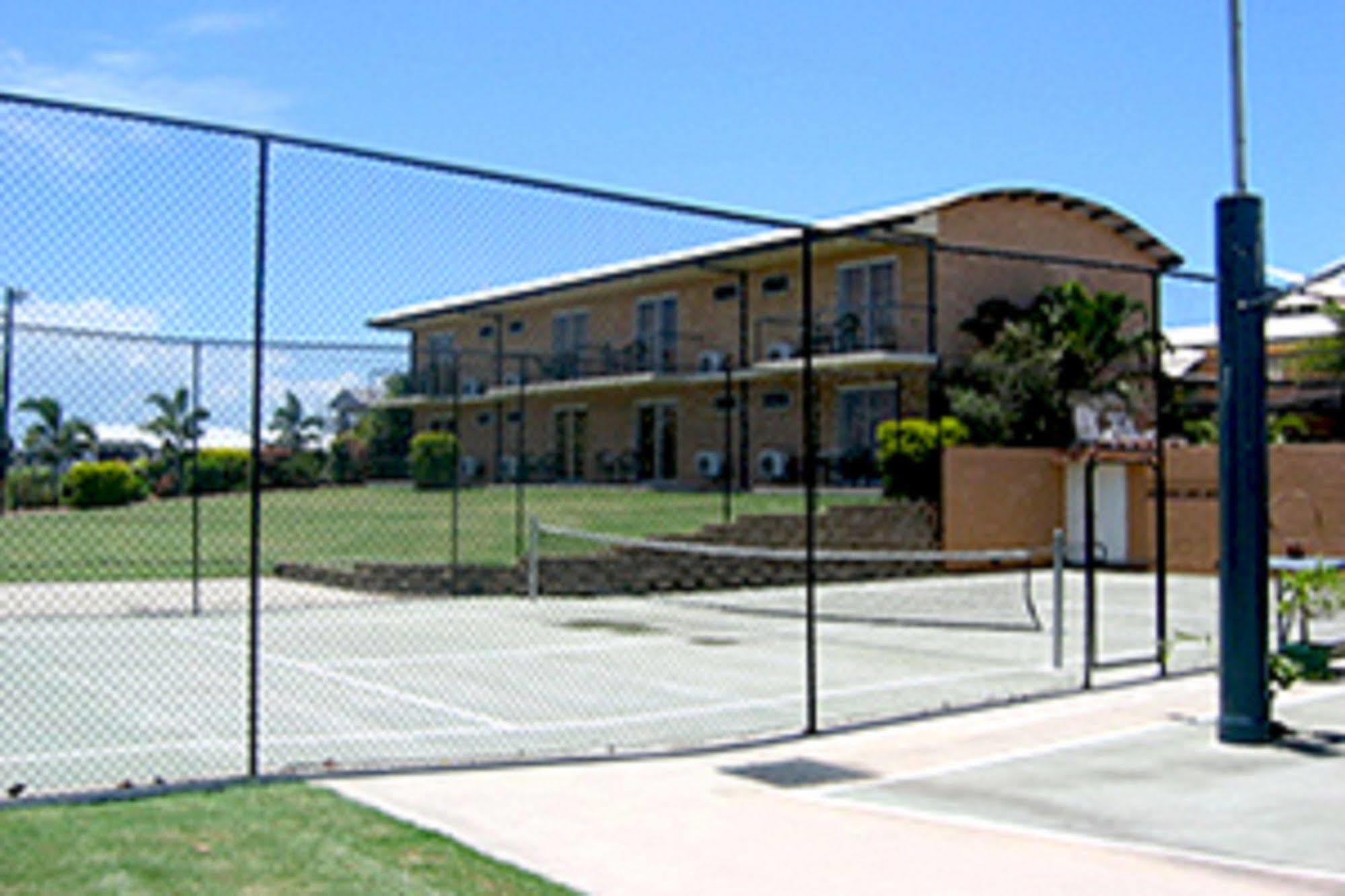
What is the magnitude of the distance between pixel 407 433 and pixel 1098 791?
1134 cm

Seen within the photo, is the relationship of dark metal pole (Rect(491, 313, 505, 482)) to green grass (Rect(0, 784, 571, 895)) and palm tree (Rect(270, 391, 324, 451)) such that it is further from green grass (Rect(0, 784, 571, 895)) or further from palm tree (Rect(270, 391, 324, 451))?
green grass (Rect(0, 784, 571, 895))

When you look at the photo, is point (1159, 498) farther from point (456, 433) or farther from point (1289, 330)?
point (1289, 330)

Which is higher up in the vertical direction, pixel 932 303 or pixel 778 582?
pixel 932 303

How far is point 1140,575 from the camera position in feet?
88.2

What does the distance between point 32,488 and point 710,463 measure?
20859 millimetres

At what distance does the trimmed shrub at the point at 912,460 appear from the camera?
85.8ft

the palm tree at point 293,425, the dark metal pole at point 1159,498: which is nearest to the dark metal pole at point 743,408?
the palm tree at point 293,425

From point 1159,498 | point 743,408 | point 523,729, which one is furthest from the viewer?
point 743,408

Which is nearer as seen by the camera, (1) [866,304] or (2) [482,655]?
(2) [482,655]

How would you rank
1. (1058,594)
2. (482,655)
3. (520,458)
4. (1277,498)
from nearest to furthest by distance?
(1058,594) < (482,655) < (520,458) < (1277,498)

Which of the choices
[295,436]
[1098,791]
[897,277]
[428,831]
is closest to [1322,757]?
[1098,791]

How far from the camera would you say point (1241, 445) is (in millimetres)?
9406

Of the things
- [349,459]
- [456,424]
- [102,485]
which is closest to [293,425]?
[349,459]

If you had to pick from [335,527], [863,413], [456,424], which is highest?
[863,413]
